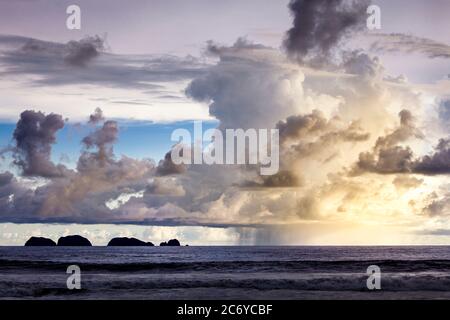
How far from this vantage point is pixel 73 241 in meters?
182

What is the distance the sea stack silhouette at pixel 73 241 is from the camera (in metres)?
178

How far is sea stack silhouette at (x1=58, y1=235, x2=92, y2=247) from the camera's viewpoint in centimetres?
17850

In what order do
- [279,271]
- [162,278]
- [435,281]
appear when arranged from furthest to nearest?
[279,271], [162,278], [435,281]
